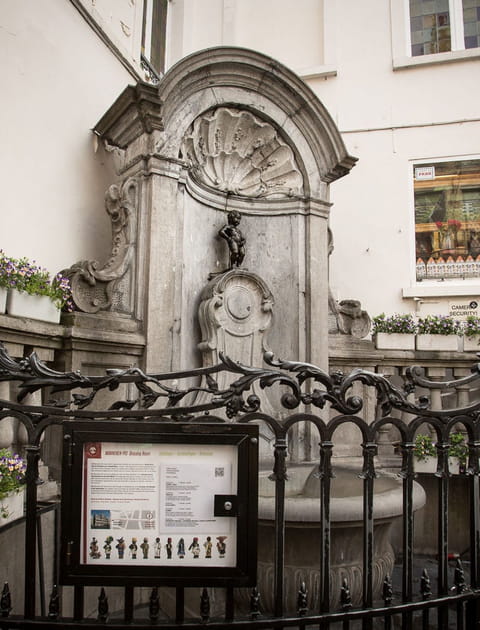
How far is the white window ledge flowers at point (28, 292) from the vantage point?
329cm

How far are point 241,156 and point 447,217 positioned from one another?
338cm

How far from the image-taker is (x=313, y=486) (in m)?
3.65

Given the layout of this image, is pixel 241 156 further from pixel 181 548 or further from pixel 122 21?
pixel 181 548

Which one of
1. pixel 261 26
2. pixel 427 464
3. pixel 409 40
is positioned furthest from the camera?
pixel 261 26

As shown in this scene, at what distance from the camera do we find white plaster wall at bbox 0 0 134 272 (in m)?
4.43

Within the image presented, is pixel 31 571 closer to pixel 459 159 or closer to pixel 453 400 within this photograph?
pixel 453 400

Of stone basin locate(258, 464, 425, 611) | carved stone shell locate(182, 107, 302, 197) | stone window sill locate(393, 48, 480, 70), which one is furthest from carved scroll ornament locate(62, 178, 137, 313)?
stone window sill locate(393, 48, 480, 70)

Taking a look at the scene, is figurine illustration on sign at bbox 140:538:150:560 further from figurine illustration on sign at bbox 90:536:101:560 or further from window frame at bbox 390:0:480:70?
window frame at bbox 390:0:480:70

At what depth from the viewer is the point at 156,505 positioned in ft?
5.82

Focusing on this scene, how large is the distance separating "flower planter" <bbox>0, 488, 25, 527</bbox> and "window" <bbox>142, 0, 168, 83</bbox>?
5.64 metres

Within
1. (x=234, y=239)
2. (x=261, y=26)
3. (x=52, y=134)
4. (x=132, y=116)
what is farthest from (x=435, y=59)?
(x=52, y=134)

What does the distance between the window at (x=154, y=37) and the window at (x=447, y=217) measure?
3.76 meters

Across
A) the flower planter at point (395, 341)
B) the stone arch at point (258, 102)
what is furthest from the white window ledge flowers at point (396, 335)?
the stone arch at point (258, 102)

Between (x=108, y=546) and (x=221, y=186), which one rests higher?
(x=221, y=186)
